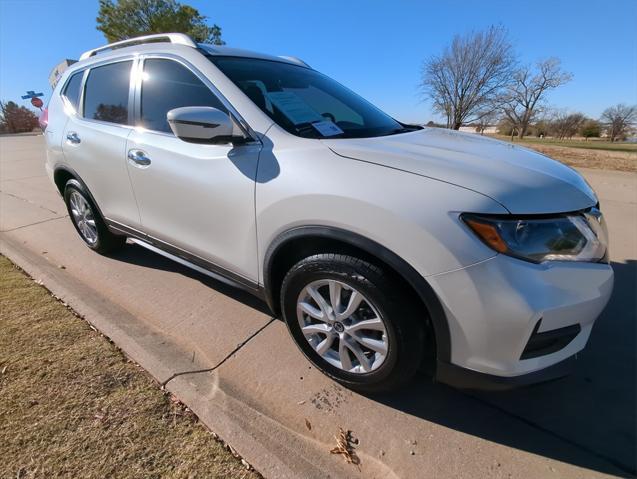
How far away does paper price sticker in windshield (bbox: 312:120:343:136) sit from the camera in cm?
196

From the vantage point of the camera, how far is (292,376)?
206 cm

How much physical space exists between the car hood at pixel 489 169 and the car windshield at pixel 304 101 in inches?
9.8

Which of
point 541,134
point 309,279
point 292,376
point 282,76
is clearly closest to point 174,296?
point 292,376

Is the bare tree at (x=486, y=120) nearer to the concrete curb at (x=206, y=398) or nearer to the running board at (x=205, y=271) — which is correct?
the running board at (x=205, y=271)

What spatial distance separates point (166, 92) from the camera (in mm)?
2381

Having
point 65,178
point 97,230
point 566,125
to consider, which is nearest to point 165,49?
point 97,230

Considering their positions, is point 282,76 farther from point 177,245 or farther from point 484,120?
point 484,120

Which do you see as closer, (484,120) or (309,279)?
(309,279)

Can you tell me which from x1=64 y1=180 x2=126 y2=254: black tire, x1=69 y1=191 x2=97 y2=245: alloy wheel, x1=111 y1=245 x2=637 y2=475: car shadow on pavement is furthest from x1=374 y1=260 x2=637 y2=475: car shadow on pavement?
x1=69 y1=191 x2=97 y2=245: alloy wheel

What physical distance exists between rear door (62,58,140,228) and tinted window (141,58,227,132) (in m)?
0.22

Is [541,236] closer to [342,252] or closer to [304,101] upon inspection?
[342,252]

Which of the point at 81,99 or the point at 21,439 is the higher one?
the point at 81,99

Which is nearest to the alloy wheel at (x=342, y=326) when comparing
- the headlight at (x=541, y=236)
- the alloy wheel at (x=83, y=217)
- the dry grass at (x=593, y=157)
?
the headlight at (x=541, y=236)

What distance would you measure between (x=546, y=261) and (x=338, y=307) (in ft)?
2.99
